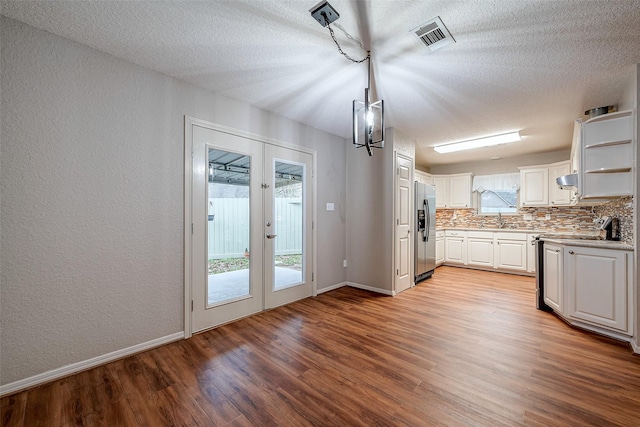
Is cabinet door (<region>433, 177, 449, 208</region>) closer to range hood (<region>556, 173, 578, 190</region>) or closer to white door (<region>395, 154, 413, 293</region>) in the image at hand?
white door (<region>395, 154, 413, 293</region>)

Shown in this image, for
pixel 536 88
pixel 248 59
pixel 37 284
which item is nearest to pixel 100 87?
pixel 248 59

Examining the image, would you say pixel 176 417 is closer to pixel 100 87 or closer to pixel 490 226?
pixel 100 87

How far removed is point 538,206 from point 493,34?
4697 millimetres

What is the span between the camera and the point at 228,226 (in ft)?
9.75

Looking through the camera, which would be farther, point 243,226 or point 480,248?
point 480,248

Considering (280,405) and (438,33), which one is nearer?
(280,405)

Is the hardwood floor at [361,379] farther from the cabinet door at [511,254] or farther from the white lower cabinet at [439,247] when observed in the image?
the white lower cabinet at [439,247]

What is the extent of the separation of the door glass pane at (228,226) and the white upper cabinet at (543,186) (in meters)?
5.46

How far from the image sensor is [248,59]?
2.25m

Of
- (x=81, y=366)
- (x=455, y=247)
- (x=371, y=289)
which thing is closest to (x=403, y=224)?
(x=371, y=289)

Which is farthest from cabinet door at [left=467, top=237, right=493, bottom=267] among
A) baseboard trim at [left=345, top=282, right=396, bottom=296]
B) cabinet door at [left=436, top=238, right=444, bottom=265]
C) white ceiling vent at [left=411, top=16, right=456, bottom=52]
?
white ceiling vent at [left=411, top=16, right=456, bottom=52]

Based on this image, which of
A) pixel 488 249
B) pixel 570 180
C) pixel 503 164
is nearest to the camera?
pixel 570 180

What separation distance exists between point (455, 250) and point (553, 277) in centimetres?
278

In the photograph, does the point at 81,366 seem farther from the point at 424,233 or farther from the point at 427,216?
the point at 427,216
